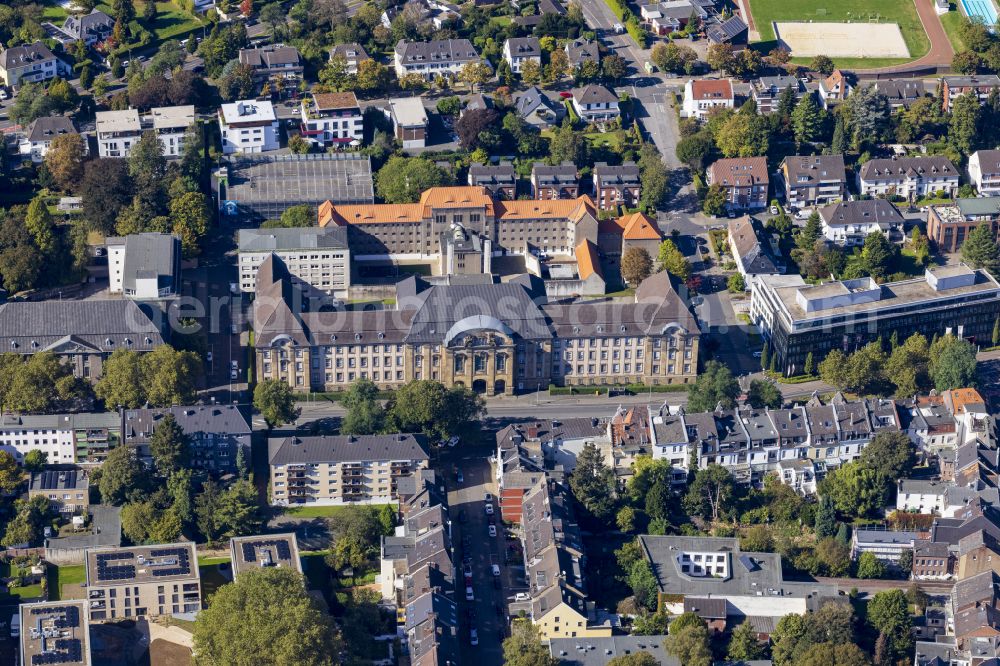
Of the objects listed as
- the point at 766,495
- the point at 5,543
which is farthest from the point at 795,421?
the point at 5,543

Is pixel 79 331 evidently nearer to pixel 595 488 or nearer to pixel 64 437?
pixel 64 437

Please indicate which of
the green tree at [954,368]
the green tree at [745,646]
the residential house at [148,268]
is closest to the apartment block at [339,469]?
the residential house at [148,268]

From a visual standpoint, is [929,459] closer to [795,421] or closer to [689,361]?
[795,421]

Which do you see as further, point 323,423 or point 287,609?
point 323,423

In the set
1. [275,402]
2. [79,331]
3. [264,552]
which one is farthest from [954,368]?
[79,331]

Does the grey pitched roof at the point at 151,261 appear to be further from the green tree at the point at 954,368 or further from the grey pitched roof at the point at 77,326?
the green tree at the point at 954,368
